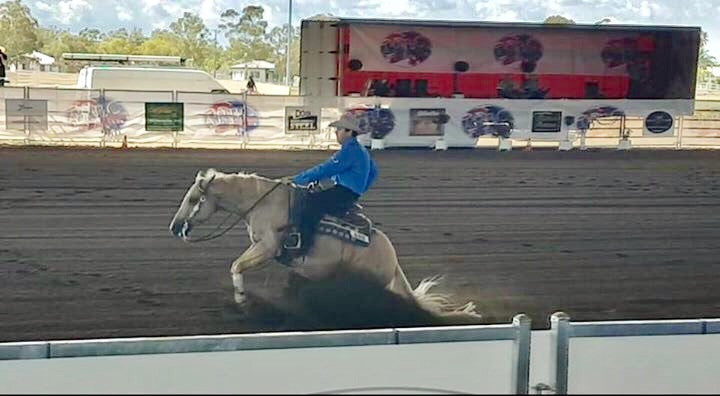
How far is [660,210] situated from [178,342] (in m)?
4.85

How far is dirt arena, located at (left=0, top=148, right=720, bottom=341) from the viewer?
5918mm

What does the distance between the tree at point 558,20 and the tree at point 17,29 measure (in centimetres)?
384

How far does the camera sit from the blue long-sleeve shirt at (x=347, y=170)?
5.80 m

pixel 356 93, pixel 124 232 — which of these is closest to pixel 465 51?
pixel 356 93

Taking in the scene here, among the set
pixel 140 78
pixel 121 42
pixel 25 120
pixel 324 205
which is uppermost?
pixel 121 42

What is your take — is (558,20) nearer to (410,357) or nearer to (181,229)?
(181,229)

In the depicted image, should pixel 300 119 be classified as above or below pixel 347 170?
above

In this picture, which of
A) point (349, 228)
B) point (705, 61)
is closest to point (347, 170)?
point (349, 228)

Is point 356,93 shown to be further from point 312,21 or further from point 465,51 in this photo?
point 465,51

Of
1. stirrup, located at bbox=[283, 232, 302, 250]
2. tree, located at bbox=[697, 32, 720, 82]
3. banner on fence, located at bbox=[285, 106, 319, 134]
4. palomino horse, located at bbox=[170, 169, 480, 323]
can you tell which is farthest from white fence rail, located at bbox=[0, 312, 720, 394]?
tree, located at bbox=[697, 32, 720, 82]

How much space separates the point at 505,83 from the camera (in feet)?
30.9

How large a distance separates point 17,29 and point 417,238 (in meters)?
3.05

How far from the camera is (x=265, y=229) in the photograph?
5.93 metres

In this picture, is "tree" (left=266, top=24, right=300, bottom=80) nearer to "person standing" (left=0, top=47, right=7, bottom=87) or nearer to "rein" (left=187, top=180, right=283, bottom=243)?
"rein" (left=187, top=180, right=283, bottom=243)
